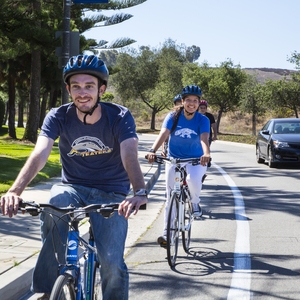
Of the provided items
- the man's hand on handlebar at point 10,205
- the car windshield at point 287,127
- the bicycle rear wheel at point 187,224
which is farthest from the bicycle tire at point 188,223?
the car windshield at point 287,127

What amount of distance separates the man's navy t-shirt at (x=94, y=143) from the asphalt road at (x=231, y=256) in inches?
68.7

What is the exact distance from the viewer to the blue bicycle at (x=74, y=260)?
11.2ft

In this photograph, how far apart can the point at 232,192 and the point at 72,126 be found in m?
9.78

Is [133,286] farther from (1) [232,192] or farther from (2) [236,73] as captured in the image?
(2) [236,73]

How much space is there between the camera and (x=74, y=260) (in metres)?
3.57

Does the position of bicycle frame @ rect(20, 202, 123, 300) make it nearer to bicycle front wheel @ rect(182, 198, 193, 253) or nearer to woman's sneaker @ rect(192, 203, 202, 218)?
bicycle front wheel @ rect(182, 198, 193, 253)

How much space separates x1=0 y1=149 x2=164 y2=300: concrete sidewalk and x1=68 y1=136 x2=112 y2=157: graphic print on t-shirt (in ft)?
5.45

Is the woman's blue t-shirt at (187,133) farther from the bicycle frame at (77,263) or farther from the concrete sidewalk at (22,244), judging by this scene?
the bicycle frame at (77,263)

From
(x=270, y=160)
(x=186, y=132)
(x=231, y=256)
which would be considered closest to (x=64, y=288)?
(x=231, y=256)


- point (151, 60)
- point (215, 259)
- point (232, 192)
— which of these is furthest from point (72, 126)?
point (151, 60)

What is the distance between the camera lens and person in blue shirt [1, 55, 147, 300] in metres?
3.83

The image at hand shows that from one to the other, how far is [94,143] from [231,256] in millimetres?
3565

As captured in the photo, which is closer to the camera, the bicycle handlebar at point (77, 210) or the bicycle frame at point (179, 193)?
the bicycle handlebar at point (77, 210)

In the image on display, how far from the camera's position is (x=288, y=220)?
9.73 meters
